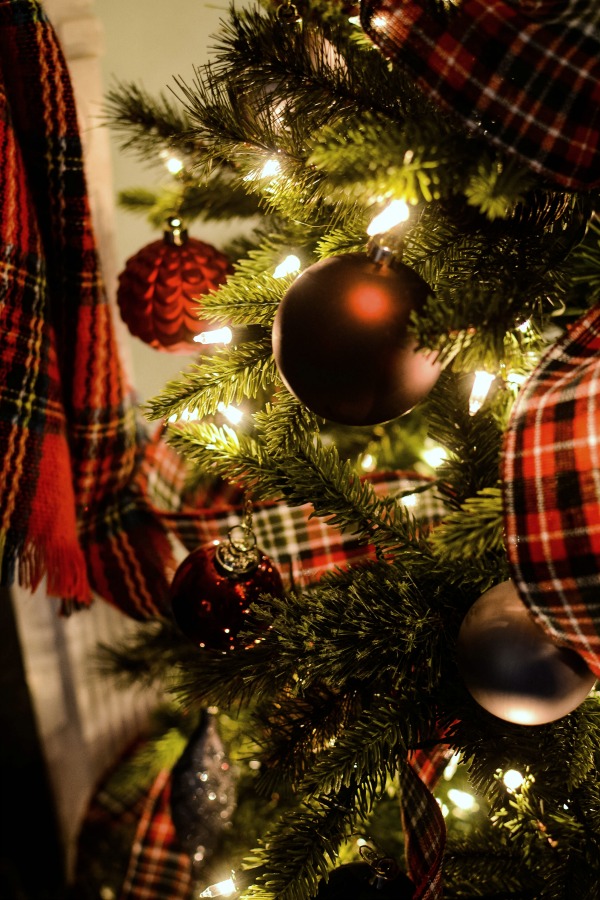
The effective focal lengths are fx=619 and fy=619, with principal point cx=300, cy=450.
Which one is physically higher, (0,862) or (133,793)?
(133,793)

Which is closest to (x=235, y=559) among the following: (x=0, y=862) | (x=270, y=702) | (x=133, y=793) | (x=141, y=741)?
(x=270, y=702)

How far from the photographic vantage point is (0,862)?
1.21 m

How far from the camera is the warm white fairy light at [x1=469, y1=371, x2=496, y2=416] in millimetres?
460

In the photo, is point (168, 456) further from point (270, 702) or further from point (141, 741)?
point (141, 741)

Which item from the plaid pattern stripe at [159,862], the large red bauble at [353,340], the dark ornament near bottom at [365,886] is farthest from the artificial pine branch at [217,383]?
the plaid pattern stripe at [159,862]

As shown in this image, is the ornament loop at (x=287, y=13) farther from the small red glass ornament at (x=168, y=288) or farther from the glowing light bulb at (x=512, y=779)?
the glowing light bulb at (x=512, y=779)

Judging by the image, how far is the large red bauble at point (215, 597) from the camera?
0.48 metres

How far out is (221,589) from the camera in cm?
49

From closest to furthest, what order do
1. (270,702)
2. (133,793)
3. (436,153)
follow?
1. (436,153)
2. (270,702)
3. (133,793)

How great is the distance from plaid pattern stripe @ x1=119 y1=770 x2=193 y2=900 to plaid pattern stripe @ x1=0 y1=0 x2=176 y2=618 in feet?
1.27

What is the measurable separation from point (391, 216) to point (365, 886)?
1.44 ft

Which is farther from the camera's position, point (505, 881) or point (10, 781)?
point (10, 781)

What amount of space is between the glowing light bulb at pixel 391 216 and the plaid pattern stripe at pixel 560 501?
0.12 m

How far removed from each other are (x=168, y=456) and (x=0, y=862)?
3.21 feet
